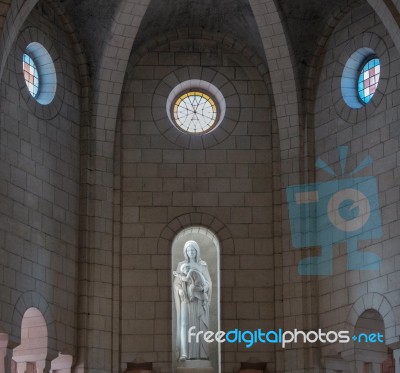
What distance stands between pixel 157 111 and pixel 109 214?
2.24 m

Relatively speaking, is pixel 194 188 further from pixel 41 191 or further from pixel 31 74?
pixel 31 74

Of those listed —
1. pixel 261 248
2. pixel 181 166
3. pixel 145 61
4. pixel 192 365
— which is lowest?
pixel 192 365

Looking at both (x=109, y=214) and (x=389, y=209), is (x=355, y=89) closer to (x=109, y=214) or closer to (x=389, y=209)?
(x=389, y=209)

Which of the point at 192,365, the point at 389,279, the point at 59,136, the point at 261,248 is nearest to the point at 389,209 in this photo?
the point at 389,279

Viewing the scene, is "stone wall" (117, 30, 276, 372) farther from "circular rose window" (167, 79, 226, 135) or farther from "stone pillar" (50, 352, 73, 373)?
"stone pillar" (50, 352, 73, 373)

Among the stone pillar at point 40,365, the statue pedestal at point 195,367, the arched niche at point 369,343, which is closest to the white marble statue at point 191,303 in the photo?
the statue pedestal at point 195,367

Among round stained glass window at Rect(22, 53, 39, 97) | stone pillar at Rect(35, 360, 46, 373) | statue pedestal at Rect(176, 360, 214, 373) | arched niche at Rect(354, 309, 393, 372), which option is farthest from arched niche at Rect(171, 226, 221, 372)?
round stained glass window at Rect(22, 53, 39, 97)

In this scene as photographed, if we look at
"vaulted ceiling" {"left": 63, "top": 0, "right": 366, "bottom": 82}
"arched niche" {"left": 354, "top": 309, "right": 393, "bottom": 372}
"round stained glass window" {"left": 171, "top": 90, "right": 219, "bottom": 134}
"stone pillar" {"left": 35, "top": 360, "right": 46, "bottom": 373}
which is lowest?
"stone pillar" {"left": 35, "top": 360, "right": 46, "bottom": 373}

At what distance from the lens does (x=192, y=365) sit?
80.8ft

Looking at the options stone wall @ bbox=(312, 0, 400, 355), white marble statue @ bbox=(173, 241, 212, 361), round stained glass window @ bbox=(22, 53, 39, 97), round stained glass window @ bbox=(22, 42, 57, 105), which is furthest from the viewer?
white marble statue @ bbox=(173, 241, 212, 361)

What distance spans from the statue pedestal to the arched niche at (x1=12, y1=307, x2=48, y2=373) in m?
2.53

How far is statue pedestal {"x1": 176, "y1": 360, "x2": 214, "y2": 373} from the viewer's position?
80.6 feet

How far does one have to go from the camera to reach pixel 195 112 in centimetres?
2631

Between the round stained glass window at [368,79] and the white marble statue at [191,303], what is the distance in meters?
4.12
